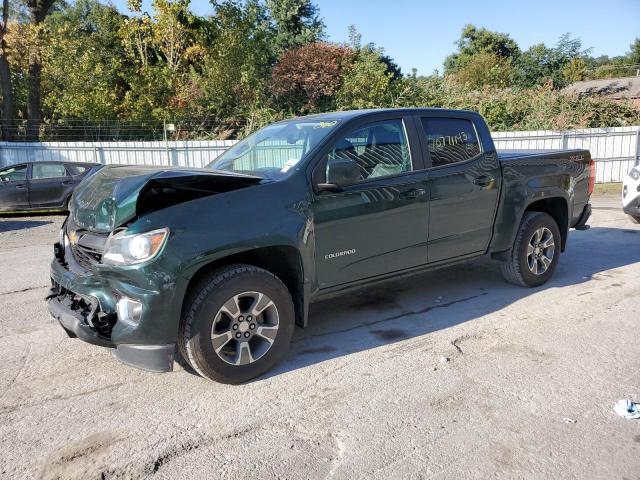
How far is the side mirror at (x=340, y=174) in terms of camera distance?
13.4 feet

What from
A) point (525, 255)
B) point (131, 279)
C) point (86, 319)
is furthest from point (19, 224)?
point (525, 255)

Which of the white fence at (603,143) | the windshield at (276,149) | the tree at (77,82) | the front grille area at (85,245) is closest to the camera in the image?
the front grille area at (85,245)

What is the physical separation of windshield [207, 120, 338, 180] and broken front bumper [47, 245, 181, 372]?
1274 millimetres

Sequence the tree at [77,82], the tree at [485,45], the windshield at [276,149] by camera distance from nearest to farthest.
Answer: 1. the windshield at [276,149]
2. the tree at [77,82]
3. the tree at [485,45]

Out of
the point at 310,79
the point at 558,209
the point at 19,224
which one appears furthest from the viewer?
the point at 310,79

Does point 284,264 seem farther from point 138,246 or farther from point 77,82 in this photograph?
point 77,82

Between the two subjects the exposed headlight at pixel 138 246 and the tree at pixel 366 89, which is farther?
the tree at pixel 366 89

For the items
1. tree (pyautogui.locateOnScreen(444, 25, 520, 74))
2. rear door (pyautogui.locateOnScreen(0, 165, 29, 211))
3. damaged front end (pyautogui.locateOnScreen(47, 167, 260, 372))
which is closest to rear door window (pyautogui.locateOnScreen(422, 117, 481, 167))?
damaged front end (pyautogui.locateOnScreen(47, 167, 260, 372))

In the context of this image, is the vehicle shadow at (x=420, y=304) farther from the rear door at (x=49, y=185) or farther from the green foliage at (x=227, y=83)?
the green foliage at (x=227, y=83)

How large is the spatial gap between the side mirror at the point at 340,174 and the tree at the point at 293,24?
1083 inches

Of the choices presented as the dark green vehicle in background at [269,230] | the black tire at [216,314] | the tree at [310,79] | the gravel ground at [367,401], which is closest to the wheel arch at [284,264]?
the dark green vehicle in background at [269,230]

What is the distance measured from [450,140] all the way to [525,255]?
156 cm

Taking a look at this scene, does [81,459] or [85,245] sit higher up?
[85,245]

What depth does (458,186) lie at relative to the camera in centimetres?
506
